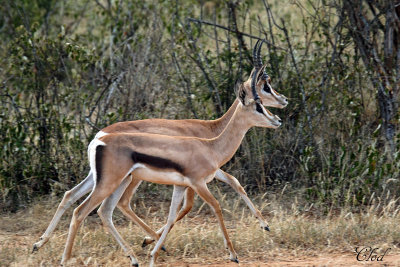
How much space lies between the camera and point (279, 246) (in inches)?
227

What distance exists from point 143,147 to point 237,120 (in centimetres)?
98

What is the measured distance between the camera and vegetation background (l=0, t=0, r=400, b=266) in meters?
7.04

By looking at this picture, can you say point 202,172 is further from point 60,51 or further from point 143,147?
point 60,51

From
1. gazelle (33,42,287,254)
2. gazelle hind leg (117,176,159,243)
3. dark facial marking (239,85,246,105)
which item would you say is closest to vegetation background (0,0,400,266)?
gazelle (33,42,287,254)

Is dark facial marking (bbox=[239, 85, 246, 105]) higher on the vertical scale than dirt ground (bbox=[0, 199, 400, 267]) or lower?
higher

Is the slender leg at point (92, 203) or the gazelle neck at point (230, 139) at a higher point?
the gazelle neck at point (230, 139)

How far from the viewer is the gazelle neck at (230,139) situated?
18.3ft

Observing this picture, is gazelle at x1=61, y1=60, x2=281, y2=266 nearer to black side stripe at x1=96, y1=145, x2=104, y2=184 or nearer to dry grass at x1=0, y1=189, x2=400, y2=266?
black side stripe at x1=96, y1=145, x2=104, y2=184

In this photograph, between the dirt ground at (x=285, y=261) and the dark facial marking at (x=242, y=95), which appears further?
the dark facial marking at (x=242, y=95)

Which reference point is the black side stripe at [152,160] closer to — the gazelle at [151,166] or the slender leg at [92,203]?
the gazelle at [151,166]

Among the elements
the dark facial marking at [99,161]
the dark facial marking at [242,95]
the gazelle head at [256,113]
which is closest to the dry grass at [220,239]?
the dark facial marking at [99,161]

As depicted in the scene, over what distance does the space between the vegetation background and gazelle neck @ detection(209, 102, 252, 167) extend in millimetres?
1117

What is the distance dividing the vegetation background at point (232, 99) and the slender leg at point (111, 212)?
1.47 m

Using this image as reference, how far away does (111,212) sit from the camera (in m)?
5.58
